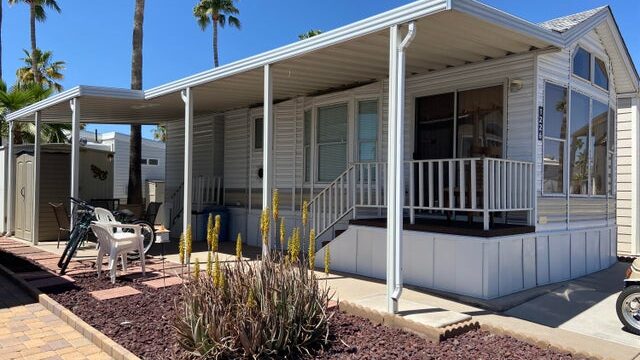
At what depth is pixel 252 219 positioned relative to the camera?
1023 centimetres

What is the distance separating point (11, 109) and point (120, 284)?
31.8 ft

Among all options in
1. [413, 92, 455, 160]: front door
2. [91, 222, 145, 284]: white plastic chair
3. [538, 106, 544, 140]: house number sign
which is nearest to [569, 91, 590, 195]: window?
[538, 106, 544, 140]: house number sign

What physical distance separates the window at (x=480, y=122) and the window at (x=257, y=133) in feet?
15.0

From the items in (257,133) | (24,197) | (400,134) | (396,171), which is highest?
(257,133)

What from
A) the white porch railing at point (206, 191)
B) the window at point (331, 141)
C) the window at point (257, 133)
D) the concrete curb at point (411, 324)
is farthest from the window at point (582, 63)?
the white porch railing at point (206, 191)

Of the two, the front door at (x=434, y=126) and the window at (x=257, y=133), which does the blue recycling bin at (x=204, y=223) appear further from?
the front door at (x=434, y=126)

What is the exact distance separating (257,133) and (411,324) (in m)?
6.99

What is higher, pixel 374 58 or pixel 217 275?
pixel 374 58

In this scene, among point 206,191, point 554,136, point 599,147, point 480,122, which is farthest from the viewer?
point 206,191

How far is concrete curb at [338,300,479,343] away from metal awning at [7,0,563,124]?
2733mm

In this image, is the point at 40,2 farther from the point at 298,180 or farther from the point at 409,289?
the point at 409,289

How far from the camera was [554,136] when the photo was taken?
6.76 metres

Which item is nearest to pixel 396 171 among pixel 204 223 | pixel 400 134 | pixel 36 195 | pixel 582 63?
pixel 400 134

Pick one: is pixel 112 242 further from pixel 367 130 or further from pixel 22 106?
pixel 22 106
